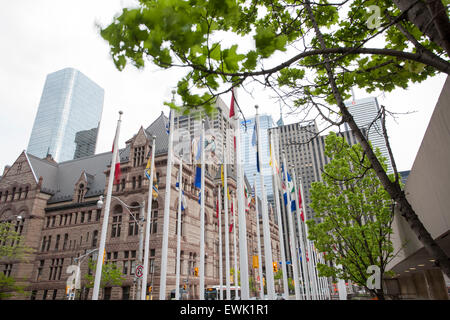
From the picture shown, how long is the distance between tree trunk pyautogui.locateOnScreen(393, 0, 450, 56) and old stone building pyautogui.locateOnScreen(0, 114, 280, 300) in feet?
108

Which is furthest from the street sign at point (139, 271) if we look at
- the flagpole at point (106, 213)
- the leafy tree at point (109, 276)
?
the leafy tree at point (109, 276)

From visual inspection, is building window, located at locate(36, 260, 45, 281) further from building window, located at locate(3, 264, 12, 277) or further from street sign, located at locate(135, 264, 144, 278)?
street sign, located at locate(135, 264, 144, 278)

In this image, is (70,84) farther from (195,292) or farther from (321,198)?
(321,198)

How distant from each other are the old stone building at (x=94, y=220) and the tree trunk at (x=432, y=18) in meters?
32.8

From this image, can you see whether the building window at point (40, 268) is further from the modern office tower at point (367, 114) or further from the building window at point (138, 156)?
the modern office tower at point (367, 114)

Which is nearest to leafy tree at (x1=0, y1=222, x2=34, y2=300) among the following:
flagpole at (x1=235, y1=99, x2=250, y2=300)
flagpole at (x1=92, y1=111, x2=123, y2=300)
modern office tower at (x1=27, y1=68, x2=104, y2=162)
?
flagpole at (x1=92, y1=111, x2=123, y2=300)

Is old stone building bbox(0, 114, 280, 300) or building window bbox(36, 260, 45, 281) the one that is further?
building window bbox(36, 260, 45, 281)

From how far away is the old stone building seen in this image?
3759 centimetres

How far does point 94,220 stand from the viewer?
145 ft

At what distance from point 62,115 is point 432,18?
198783mm

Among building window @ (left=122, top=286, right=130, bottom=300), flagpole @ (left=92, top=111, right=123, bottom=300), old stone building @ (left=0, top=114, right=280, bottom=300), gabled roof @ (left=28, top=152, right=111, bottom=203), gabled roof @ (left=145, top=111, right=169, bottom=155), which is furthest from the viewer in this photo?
gabled roof @ (left=28, top=152, right=111, bottom=203)

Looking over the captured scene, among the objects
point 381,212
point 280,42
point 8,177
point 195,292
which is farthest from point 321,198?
point 8,177

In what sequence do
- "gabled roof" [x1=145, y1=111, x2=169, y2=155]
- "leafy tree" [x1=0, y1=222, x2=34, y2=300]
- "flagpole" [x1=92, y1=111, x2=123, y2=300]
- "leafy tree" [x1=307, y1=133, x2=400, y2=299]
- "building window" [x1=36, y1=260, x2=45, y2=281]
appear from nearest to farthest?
1. "leafy tree" [x1=307, y1=133, x2=400, y2=299]
2. "flagpole" [x1=92, y1=111, x2=123, y2=300]
3. "leafy tree" [x1=0, y1=222, x2=34, y2=300]
4. "gabled roof" [x1=145, y1=111, x2=169, y2=155]
5. "building window" [x1=36, y1=260, x2=45, y2=281]

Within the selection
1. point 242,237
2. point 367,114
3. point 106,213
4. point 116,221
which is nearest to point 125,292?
point 116,221
